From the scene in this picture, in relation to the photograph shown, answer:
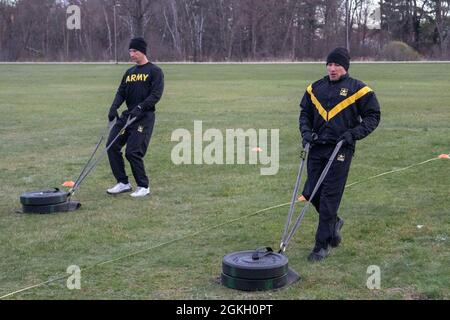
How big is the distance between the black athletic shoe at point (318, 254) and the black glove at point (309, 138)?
1005 mm

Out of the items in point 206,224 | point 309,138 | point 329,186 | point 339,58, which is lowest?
point 206,224

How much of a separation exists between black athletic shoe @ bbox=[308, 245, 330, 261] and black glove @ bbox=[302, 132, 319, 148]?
1.01 m

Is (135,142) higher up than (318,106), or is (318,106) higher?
(318,106)

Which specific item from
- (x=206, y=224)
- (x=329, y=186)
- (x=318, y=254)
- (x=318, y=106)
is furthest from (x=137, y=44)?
(x=318, y=254)

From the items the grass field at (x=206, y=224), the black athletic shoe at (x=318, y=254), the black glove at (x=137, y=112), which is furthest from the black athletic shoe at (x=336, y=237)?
the black glove at (x=137, y=112)

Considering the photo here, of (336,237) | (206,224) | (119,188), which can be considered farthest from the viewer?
(119,188)

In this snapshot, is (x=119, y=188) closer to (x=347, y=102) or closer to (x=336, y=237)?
(x=336, y=237)

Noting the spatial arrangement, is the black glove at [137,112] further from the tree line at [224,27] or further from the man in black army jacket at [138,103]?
the tree line at [224,27]

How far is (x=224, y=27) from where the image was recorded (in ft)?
272

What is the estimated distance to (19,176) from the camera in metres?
11.2

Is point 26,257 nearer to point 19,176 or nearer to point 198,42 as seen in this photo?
point 19,176

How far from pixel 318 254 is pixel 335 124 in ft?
4.12

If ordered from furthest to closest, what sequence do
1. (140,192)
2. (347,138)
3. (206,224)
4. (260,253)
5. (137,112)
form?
(140,192), (137,112), (206,224), (347,138), (260,253)
